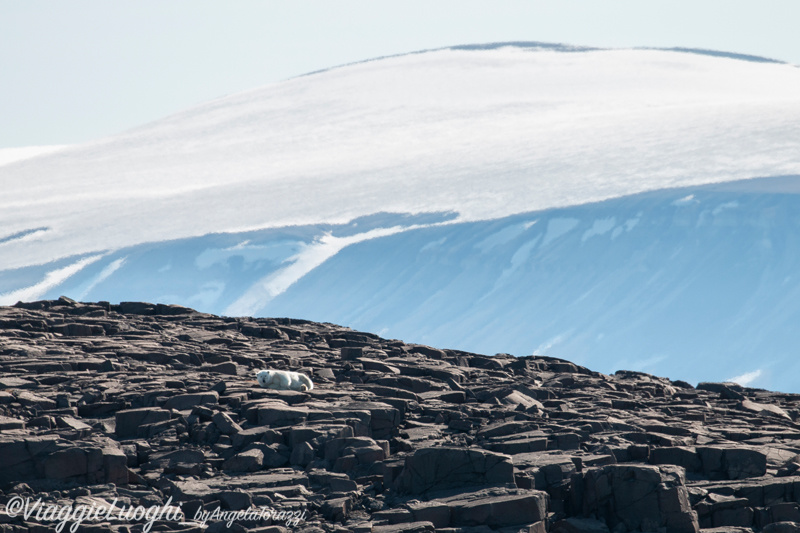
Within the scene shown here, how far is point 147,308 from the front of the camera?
2806cm

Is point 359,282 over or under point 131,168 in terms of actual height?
under

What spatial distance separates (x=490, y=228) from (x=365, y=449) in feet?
130

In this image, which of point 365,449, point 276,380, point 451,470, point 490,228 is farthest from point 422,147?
point 451,470

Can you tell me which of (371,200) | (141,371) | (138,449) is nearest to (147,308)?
(141,371)

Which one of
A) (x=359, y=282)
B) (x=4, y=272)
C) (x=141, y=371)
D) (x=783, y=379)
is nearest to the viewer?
(x=141, y=371)

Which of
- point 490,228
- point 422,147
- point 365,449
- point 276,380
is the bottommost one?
point 365,449

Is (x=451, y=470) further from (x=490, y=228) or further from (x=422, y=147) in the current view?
(x=422, y=147)

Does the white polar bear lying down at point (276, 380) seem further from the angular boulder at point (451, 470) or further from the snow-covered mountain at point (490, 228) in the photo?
the snow-covered mountain at point (490, 228)

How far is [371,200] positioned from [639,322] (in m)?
21.9

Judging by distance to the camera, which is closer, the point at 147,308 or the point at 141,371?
the point at 141,371

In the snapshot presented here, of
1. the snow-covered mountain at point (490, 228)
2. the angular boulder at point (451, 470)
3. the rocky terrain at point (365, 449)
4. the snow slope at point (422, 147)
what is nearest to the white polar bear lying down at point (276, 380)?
the rocky terrain at point (365, 449)

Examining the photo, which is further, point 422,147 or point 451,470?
point 422,147

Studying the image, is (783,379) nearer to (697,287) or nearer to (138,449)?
(697,287)

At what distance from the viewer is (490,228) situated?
52.8 m
